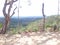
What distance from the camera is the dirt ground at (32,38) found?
301cm

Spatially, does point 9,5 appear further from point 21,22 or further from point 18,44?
point 18,44

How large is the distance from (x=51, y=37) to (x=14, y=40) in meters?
0.73

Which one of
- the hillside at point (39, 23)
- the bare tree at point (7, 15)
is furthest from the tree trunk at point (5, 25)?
the hillside at point (39, 23)

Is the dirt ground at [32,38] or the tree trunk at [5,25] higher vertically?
the tree trunk at [5,25]

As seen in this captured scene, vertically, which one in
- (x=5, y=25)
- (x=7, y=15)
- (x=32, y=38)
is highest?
(x=7, y=15)

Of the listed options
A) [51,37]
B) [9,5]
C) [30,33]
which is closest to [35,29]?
[30,33]

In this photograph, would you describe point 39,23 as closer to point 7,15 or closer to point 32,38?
point 32,38

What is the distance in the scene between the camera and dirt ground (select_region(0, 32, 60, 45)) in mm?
3012

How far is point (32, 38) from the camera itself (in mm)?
3145

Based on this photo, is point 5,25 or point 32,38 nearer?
point 32,38

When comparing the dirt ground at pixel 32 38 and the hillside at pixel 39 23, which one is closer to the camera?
the dirt ground at pixel 32 38

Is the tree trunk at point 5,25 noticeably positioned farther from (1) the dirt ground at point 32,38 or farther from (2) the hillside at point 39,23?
(2) the hillside at point 39,23

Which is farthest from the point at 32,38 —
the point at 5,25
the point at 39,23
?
the point at 5,25

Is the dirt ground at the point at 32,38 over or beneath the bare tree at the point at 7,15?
beneath
